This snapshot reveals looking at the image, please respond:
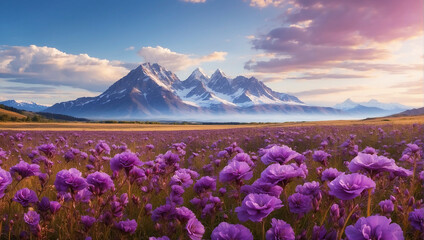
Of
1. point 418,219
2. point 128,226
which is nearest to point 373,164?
point 418,219

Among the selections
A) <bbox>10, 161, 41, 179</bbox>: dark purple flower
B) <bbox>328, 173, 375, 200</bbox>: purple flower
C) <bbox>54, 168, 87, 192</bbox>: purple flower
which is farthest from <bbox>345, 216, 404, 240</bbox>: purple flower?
<bbox>10, 161, 41, 179</bbox>: dark purple flower

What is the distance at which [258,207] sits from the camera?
1.63m

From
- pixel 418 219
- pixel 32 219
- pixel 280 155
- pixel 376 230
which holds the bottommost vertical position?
pixel 32 219

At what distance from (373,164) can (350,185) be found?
38 cm

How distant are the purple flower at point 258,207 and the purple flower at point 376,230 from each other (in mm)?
393

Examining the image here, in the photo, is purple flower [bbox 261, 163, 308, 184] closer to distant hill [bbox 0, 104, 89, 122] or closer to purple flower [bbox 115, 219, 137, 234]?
purple flower [bbox 115, 219, 137, 234]

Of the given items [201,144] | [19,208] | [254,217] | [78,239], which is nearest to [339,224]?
[254,217]

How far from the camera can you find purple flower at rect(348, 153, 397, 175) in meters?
1.92

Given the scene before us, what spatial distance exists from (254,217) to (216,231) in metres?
0.24

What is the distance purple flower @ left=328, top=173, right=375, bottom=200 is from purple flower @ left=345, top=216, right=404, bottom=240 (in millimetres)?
203

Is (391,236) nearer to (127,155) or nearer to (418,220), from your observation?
(418,220)

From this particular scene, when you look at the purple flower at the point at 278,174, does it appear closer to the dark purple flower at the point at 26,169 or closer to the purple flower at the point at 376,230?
the purple flower at the point at 376,230

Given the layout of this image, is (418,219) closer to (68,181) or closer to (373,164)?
(373,164)

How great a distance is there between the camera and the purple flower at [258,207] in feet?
5.37
